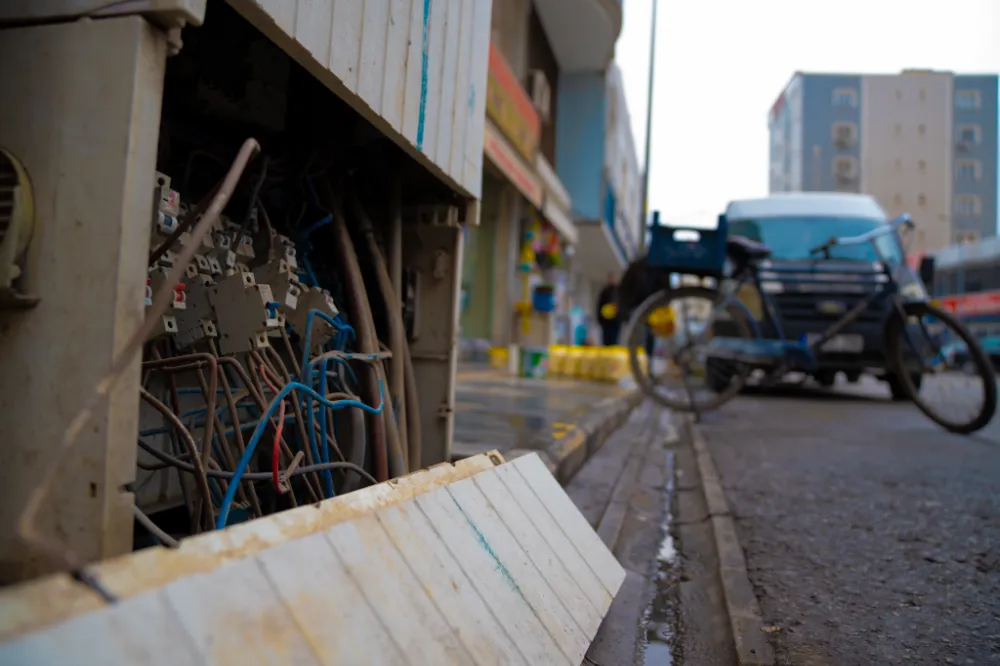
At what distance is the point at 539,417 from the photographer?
473 cm

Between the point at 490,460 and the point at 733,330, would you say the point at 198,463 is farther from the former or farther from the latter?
the point at 733,330

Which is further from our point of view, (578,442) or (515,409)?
(515,409)

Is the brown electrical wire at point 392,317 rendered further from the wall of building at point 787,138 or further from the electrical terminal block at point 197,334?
the wall of building at point 787,138

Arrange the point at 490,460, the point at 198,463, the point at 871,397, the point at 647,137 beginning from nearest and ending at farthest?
the point at 198,463
the point at 490,460
the point at 871,397
the point at 647,137

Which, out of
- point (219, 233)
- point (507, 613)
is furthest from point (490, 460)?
point (219, 233)

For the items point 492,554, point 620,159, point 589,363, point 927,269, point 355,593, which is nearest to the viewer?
point 355,593

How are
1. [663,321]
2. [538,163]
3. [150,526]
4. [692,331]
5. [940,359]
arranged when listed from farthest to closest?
[538,163], [663,321], [692,331], [940,359], [150,526]

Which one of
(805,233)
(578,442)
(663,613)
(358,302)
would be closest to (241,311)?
(358,302)

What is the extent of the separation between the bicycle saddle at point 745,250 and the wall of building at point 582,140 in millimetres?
9838

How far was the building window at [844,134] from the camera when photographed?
45.2 metres

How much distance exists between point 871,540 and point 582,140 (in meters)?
13.6

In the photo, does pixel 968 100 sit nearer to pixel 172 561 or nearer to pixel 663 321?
pixel 663 321

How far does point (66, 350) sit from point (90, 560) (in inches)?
14.5

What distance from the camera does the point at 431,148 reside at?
2.28m
